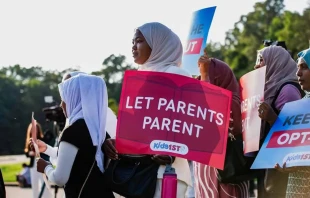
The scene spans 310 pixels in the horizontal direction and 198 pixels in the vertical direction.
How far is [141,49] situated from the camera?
5.14 m

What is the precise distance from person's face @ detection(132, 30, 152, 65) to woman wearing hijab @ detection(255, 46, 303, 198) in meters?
0.80

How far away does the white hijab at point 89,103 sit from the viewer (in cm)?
478

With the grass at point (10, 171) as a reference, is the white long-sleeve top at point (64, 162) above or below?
below

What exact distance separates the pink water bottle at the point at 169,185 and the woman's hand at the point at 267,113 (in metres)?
0.76

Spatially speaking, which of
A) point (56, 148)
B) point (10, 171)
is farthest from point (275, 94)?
point (10, 171)

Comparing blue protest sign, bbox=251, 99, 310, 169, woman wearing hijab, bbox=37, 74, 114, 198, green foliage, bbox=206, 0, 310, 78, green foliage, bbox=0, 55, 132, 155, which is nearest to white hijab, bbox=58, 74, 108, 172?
woman wearing hijab, bbox=37, 74, 114, 198

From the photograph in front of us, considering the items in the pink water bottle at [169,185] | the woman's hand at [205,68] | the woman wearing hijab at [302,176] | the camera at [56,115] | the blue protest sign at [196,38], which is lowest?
the pink water bottle at [169,185]

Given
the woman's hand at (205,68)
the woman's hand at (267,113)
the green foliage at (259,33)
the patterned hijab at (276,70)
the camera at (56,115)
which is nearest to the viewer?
the woman's hand at (267,113)

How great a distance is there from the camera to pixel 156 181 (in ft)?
15.9

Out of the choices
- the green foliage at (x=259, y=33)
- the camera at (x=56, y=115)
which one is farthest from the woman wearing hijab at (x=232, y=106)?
the green foliage at (x=259, y=33)

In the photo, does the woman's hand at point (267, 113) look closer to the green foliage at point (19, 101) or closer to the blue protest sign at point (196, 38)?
the blue protest sign at point (196, 38)

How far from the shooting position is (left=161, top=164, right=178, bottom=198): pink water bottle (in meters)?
4.66

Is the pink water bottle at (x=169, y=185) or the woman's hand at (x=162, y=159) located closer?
the pink water bottle at (x=169, y=185)

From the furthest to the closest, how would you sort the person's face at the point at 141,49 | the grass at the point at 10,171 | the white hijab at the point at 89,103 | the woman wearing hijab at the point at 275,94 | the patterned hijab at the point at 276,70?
the grass at the point at 10,171, the patterned hijab at the point at 276,70, the woman wearing hijab at the point at 275,94, the person's face at the point at 141,49, the white hijab at the point at 89,103
